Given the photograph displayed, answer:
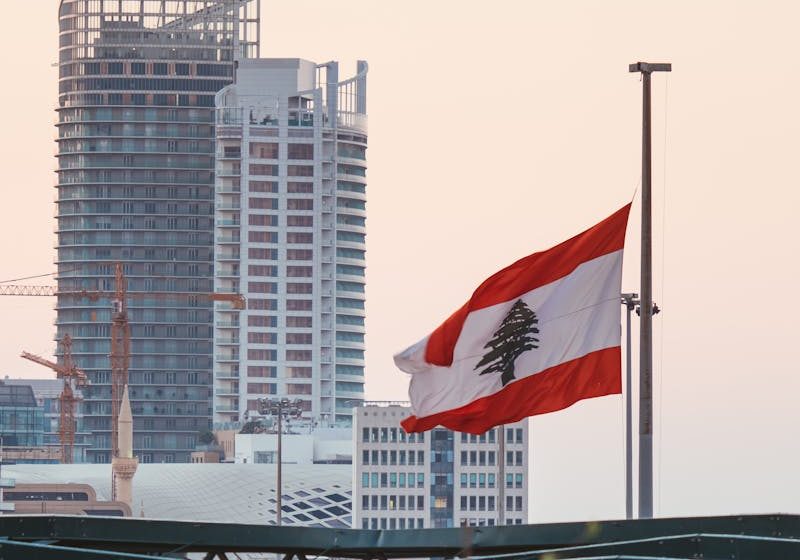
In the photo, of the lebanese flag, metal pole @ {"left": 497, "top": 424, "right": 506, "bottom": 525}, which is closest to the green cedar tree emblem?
the lebanese flag

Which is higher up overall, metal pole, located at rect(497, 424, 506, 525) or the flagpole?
the flagpole

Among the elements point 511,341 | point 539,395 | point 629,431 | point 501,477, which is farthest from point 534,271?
point 629,431

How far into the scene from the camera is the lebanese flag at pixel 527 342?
26.9 m

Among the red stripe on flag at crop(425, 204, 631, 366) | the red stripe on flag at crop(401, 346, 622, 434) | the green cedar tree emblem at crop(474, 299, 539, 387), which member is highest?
the red stripe on flag at crop(425, 204, 631, 366)

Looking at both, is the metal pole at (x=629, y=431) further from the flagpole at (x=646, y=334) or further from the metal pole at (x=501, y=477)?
the flagpole at (x=646, y=334)

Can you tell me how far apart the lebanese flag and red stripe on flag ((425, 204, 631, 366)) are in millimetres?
13

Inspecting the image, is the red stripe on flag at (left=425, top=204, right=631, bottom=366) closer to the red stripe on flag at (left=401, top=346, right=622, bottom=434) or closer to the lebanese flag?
the lebanese flag

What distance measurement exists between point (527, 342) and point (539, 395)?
74cm

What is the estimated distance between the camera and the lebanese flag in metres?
26.9

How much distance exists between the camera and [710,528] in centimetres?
2022

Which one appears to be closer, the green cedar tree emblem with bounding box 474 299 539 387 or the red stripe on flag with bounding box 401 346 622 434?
the red stripe on flag with bounding box 401 346 622 434

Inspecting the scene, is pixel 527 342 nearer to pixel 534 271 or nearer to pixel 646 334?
pixel 534 271

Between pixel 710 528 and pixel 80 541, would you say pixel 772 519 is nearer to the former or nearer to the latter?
pixel 710 528

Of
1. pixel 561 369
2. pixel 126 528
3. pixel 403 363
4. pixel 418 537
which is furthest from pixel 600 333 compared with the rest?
pixel 126 528
